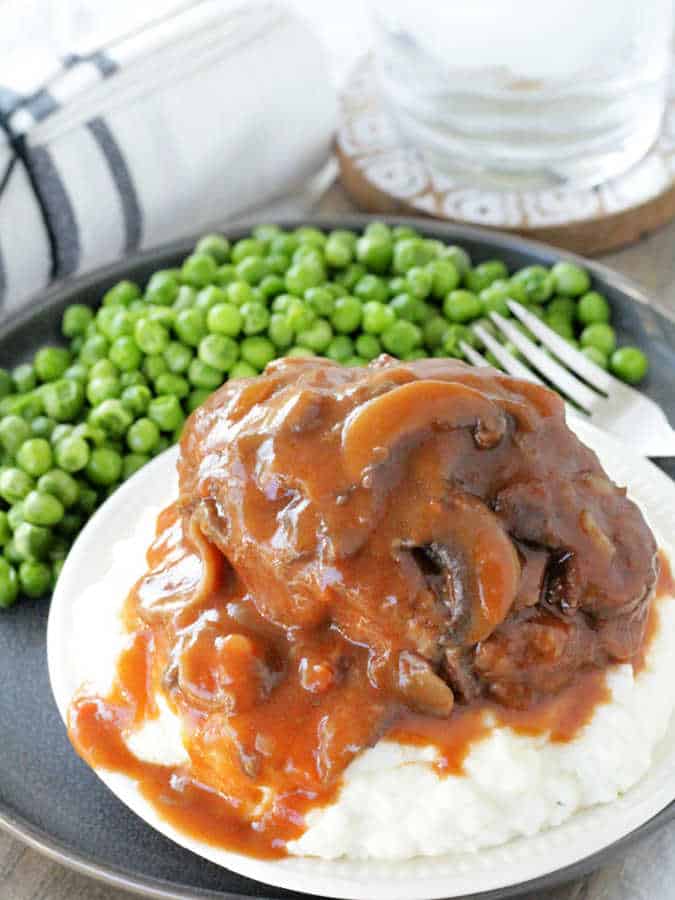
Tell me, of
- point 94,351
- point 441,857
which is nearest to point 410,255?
point 94,351

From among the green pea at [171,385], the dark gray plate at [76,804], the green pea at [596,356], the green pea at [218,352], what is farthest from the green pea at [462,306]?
the green pea at [171,385]

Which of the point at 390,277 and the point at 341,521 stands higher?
the point at 341,521

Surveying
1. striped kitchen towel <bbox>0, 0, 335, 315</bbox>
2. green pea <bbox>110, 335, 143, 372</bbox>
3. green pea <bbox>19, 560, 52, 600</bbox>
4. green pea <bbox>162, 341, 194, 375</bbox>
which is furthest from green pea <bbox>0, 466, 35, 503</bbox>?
striped kitchen towel <bbox>0, 0, 335, 315</bbox>

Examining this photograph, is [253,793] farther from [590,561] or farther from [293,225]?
[293,225]

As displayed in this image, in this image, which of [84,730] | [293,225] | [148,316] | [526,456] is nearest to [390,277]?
[293,225]

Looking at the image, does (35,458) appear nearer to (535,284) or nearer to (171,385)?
(171,385)
